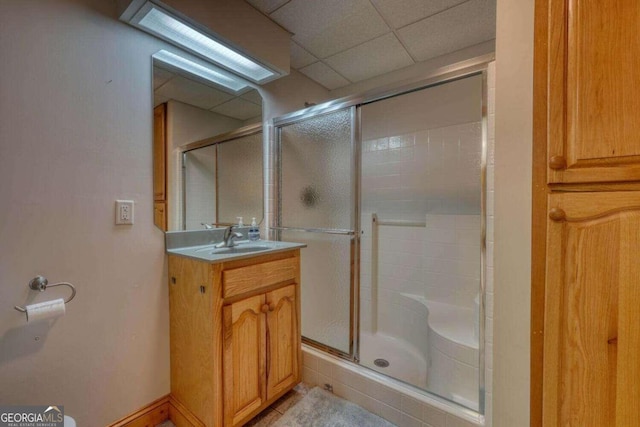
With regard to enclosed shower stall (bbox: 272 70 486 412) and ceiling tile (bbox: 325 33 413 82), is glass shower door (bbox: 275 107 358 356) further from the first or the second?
ceiling tile (bbox: 325 33 413 82)

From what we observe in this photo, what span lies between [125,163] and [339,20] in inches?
58.9

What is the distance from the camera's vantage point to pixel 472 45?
200 centimetres

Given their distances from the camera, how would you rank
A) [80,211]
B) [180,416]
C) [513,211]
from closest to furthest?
[513,211], [80,211], [180,416]

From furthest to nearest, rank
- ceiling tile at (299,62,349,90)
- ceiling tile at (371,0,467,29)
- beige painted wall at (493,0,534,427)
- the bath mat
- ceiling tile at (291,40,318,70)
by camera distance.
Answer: ceiling tile at (299,62,349,90)
ceiling tile at (291,40,318,70)
ceiling tile at (371,0,467,29)
the bath mat
beige painted wall at (493,0,534,427)

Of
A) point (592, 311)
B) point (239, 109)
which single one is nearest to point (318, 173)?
point (239, 109)

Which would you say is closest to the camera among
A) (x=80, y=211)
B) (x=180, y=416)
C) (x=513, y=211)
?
(x=513, y=211)

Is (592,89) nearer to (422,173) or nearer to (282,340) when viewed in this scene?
(422,173)

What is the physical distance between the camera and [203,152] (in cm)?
176

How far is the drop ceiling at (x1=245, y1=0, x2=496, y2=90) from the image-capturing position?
162 cm

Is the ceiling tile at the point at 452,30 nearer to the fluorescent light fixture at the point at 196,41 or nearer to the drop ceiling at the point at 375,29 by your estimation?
the drop ceiling at the point at 375,29

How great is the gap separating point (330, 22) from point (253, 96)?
2.33ft

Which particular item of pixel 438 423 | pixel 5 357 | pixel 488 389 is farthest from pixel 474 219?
pixel 5 357

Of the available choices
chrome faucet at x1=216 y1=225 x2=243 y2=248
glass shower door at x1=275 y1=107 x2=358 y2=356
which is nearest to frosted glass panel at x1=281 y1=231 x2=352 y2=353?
glass shower door at x1=275 y1=107 x2=358 y2=356

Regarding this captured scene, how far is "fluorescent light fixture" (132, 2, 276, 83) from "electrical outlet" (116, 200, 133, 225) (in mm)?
880
